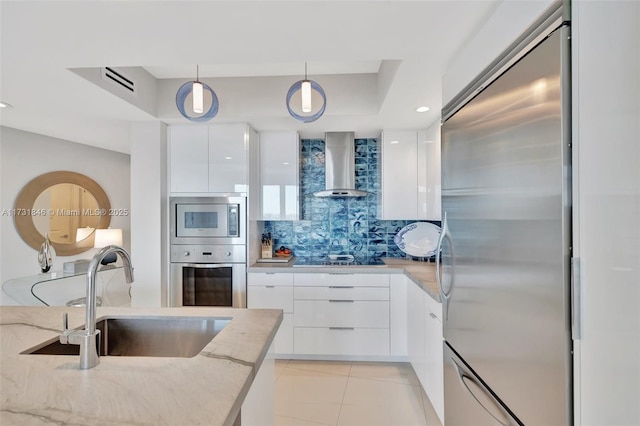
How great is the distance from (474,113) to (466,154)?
168 mm

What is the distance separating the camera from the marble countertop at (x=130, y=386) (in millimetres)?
709

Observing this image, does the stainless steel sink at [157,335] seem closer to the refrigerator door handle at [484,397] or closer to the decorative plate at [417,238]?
the refrigerator door handle at [484,397]

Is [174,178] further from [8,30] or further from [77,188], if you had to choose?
[77,188]

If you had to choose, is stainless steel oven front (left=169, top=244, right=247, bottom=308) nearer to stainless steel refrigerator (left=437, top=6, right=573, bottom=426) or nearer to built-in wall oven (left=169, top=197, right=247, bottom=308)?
built-in wall oven (left=169, top=197, right=247, bottom=308)

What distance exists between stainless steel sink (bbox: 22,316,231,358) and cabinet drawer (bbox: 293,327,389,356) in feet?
5.27

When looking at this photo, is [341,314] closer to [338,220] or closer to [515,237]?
[338,220]

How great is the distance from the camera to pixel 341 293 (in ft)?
9.50

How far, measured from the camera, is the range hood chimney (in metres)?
3.29

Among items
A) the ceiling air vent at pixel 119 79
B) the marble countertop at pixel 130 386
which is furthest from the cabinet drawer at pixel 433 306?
the ceiling air vent at pixel 119 79

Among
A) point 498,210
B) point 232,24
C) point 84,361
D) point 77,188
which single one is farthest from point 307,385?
point 77,188

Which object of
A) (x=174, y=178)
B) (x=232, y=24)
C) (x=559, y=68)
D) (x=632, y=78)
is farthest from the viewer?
(x=174, y=178)

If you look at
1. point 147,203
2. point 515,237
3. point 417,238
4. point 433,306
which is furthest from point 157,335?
point 417,238

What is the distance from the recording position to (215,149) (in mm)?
2932

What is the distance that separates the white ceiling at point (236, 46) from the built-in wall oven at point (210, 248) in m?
0.91
